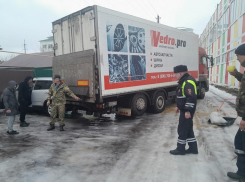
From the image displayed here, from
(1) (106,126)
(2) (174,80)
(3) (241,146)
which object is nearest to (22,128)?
(1) (106,126)

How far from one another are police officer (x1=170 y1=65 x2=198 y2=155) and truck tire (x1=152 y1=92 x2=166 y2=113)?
3894 millimetres

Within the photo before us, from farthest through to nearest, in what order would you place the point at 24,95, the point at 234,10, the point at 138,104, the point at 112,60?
the point at 234,10, the point at 138,104, the point at 24,95, the point at 112,60

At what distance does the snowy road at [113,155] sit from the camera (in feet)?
9.71

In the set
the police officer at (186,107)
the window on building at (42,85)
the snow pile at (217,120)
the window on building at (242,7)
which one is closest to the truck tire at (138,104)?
the snow pile at (217,120)

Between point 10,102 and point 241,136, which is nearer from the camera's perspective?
point 241,136

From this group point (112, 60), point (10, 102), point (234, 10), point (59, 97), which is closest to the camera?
point (10, 102)

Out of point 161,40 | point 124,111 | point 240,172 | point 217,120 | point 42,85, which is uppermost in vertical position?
point 161,40

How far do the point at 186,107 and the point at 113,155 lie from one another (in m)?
1.69

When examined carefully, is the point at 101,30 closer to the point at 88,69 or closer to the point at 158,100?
the point at 88,69

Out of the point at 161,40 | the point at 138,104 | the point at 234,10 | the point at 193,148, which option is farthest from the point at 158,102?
the point at 234,10

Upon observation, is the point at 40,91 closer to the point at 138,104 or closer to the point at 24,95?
the point at 24,95

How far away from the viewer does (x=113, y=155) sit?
3.76 metres

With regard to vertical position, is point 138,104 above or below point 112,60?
below

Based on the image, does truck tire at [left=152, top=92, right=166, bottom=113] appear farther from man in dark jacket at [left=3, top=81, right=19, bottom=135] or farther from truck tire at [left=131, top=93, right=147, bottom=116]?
man in dark jacket at [left=3, top=81, right=19, bottom=135]
